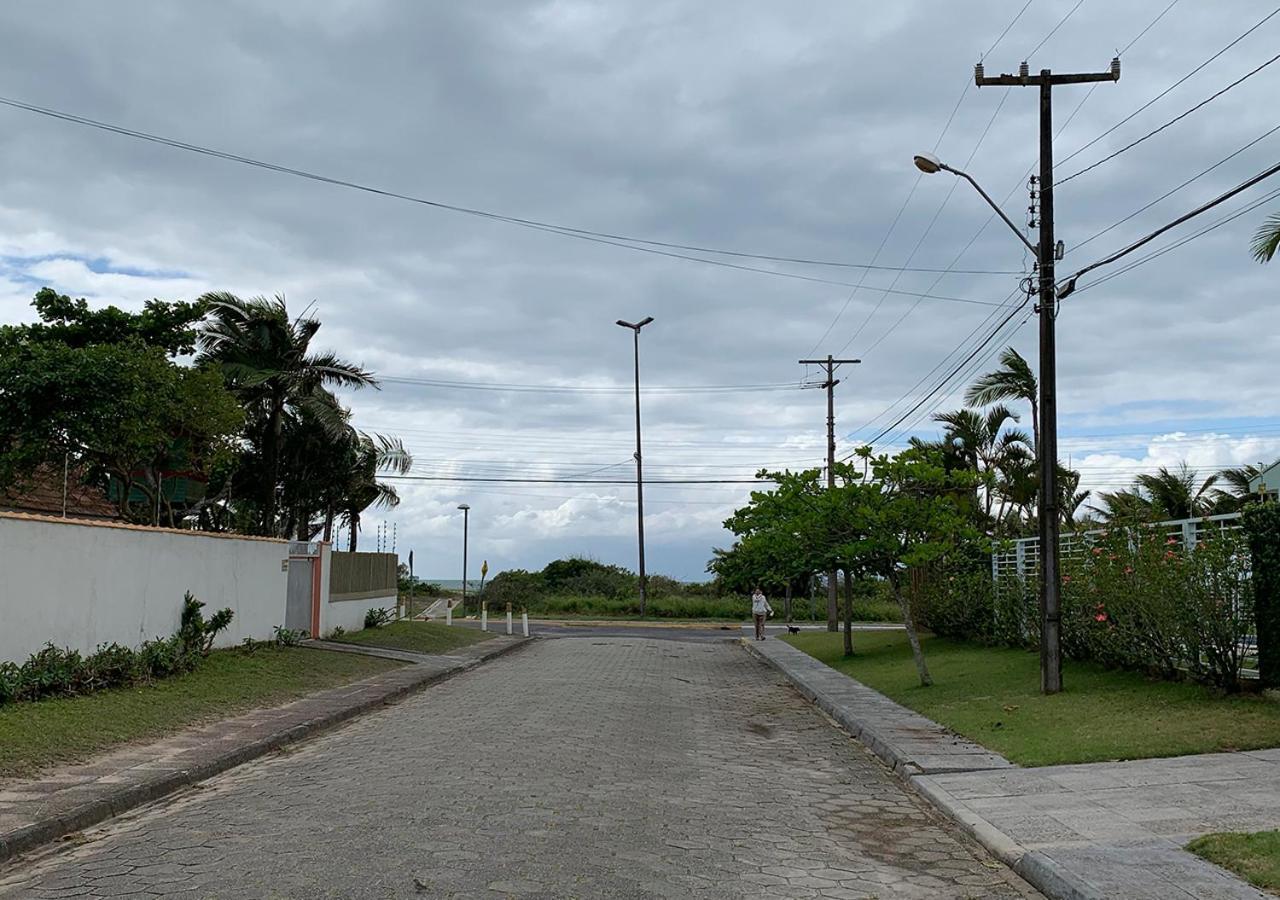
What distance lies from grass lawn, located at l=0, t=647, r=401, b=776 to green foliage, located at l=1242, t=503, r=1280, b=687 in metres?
11.9

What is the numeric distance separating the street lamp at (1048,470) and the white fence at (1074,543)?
19.2 inches

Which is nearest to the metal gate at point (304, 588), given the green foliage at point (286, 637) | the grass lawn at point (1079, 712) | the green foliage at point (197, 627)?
the green foliage at point (286, 637)

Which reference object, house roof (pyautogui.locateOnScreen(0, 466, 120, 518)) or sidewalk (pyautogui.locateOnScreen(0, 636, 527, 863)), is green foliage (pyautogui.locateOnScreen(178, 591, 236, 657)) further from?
house roof (pyautogui.locateOnScreen(0, 466, 120, 518))

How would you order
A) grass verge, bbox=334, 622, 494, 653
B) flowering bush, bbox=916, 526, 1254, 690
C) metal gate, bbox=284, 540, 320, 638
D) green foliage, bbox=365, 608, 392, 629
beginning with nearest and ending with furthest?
1. flowering bush, bbox=916, 526, 1254, 690
2. metal gate, bbox=284, 540, 320, 638
3. grass verge, bbox=334, 622, 494, 653
4. green foliage, bbox=365, 608, 392, 629

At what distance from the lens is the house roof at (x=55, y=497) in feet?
78.8

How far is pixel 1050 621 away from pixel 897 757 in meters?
4.63

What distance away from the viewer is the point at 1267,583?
12.4 meters

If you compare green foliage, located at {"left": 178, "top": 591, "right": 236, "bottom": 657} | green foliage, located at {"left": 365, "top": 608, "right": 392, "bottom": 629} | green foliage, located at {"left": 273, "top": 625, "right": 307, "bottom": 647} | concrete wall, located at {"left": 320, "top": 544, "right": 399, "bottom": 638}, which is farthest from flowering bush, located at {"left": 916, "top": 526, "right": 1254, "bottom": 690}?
green foliage, located at {"left": 365, "top": 608, "right": 392, "bottom": 629}

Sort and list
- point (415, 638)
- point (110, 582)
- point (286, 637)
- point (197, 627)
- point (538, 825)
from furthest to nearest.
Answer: point (415, 638) → point (286, 637) → point (197, 627) → point (110, 582) → point (538, 825)

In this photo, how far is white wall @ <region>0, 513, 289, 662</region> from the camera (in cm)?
1344

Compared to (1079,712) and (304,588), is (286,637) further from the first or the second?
(1079,712)

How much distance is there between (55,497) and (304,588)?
6773 mm

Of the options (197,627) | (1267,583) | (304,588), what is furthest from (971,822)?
(304,588)

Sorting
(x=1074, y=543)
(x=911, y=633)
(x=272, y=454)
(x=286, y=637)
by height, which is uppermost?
(x=272, y=454)
